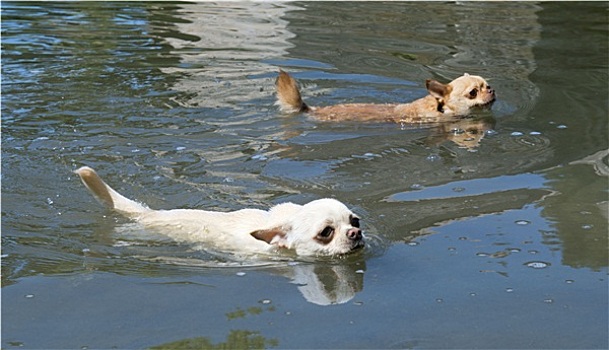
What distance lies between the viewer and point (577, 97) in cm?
1062

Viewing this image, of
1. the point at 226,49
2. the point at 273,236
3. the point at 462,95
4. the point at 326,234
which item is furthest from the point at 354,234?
the point at 226,49

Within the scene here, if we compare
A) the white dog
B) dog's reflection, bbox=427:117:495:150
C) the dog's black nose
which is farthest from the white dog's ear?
dog's reflection, bbox=427:117:495:150

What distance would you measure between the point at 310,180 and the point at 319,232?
1737 mm

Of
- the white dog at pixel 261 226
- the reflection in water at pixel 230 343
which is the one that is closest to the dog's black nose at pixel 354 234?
the white dog at pixel 261 226

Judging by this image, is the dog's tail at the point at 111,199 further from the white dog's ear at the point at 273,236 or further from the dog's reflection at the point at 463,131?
the dog's reflection at the point at 463,131

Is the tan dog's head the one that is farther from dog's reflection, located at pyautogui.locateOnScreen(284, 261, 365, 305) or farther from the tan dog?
dog's reflection, located at pyautogui.locateOnScreen(284, 261, 365, 305)

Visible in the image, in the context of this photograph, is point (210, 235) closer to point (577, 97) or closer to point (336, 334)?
point (336, 334)

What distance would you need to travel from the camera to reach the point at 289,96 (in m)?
9.88

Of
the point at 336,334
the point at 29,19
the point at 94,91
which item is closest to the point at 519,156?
the point at 336,334

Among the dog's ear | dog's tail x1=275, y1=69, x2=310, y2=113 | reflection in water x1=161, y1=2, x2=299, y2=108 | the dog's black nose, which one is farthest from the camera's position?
reflection in water x1=161, y1=2, x2=299, y2=108

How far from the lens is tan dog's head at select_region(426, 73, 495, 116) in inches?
401

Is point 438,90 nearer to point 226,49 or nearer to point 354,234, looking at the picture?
point 226,49

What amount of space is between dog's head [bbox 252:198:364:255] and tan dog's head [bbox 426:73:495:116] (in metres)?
4.09

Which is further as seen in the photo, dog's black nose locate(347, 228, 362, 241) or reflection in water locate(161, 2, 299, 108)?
reflection in water locate(161, 2, 299, 108)
